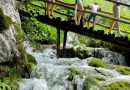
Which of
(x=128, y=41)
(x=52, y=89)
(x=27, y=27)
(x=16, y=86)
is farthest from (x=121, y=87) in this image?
(x=27, y=27)

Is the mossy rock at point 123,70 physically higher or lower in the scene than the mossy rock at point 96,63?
higher

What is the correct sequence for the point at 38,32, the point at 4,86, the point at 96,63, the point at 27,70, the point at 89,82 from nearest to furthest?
the point at 4,86 → the point at 89,82 → the point at 27,70 → the point at 96,63 → the point at 38,32

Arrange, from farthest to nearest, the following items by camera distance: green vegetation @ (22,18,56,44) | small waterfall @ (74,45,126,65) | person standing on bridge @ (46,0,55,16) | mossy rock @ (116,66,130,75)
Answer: green vegetation @ (22,18,56,44) → small waterfall @ (74,45,126,65) → person standing on bridge @ (46,0,55,16) → mossy rock @ (116,66,130,75)

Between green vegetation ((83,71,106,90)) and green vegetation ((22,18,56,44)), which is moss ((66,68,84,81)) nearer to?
green vegetation ((83,71,106,90))

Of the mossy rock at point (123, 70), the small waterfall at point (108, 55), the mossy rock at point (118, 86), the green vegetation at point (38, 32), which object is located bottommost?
the small waterfall at point (108, 55)

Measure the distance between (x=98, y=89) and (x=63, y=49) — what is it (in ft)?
17.8

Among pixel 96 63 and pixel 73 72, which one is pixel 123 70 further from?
pixel 73 72

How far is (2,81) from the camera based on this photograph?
362 inches

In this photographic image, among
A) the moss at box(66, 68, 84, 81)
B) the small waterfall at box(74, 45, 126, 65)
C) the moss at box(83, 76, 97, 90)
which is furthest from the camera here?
the small waterfall at box(74, 45, 126, 65)

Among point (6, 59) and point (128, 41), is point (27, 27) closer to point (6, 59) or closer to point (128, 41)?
point (128, 41)

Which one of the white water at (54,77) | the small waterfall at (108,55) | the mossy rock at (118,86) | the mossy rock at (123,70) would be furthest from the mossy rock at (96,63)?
the small waterfall at (108,55)

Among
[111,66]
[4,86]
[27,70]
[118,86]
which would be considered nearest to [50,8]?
[111,66]

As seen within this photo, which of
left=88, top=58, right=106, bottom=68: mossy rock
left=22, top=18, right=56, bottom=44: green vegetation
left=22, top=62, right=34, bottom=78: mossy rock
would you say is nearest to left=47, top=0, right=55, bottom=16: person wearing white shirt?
left=22, top=18, right=56, bottom=44: green vegetation

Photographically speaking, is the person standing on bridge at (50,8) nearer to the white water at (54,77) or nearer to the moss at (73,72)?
the white water at (54,77)
